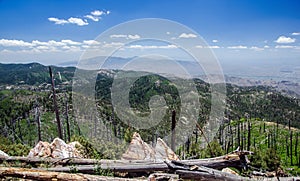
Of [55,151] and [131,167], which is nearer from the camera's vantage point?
[131,167]

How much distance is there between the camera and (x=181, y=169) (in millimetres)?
8008

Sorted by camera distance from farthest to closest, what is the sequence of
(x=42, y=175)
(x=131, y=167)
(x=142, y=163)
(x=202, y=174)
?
(x=142, y=163)
(x=131, y=167)
(x=202, y=174)
(x=42, y=175)

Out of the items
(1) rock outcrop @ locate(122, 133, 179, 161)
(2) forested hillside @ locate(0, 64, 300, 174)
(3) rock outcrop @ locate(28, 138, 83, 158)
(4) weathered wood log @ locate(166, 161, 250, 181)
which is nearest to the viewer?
(4) weathered wood log @ locate(166, 161, 250, 181)

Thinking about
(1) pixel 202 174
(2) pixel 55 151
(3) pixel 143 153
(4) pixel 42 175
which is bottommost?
(3) pixel 143 153

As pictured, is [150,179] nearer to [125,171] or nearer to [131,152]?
[125,171]

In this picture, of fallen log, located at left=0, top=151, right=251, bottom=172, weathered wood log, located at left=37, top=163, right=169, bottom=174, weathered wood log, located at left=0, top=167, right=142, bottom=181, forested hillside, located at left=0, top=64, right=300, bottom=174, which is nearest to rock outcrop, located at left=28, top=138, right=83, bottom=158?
forested hillside, located at left=0, top=64, right=300, bottom=174

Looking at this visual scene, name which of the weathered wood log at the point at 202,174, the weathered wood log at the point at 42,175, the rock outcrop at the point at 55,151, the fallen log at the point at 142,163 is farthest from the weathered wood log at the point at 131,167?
the rock outcrop at the point at 55,151

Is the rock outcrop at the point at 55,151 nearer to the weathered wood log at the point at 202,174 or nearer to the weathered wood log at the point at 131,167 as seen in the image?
the weathered wood log at the point at 131,167

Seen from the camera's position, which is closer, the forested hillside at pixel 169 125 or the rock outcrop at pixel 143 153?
the rock outcrop at pixel 143 153

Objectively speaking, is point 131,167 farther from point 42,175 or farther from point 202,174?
point 42,175

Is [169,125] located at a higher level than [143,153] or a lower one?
lower

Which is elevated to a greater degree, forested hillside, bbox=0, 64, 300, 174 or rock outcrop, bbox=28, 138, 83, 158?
rock outcrop, bbox=28, 138, 83, 158

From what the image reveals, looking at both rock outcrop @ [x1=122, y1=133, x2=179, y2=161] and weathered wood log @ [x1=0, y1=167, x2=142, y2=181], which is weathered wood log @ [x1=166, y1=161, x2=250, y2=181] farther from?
rock outcrop @ [x1=122, y1=133, x2=179, y2=161]

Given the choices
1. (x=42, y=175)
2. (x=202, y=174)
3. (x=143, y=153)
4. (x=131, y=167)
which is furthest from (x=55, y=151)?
(x=202, y=174)
